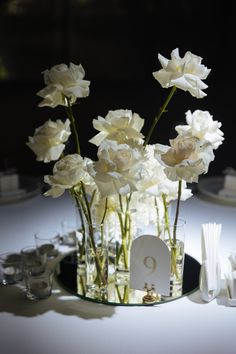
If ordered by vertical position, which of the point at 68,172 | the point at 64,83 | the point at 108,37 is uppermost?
the point at 108,37

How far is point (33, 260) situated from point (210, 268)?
46 cm

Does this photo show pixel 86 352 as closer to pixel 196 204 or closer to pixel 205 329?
pixel 205 329

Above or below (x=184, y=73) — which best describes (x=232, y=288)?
below

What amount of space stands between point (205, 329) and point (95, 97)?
76.0 inches

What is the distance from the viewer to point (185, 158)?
96cm

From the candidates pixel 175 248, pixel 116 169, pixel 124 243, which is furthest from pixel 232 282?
pixel 116 169

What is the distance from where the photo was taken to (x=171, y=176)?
3.16ft

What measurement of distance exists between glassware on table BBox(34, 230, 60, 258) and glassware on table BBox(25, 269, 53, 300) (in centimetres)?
21

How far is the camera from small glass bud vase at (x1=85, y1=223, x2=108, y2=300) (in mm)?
1086

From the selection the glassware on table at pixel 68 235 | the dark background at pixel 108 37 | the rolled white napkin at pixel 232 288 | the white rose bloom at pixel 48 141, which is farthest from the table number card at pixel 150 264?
the dark background at pixel 108 37

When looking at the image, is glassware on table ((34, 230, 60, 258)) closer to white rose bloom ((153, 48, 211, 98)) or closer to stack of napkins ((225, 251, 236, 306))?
stack of napkins ((225, 251, 236, 306))

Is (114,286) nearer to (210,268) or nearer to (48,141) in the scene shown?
(210,268)

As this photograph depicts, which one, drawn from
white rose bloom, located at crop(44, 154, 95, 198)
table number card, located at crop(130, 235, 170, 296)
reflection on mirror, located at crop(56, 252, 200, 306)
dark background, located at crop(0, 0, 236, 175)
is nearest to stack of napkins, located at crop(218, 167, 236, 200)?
reflection on mirror, located at crop(56, 252, 200, 306)

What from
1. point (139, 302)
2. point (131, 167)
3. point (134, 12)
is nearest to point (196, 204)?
point (139, 302)
